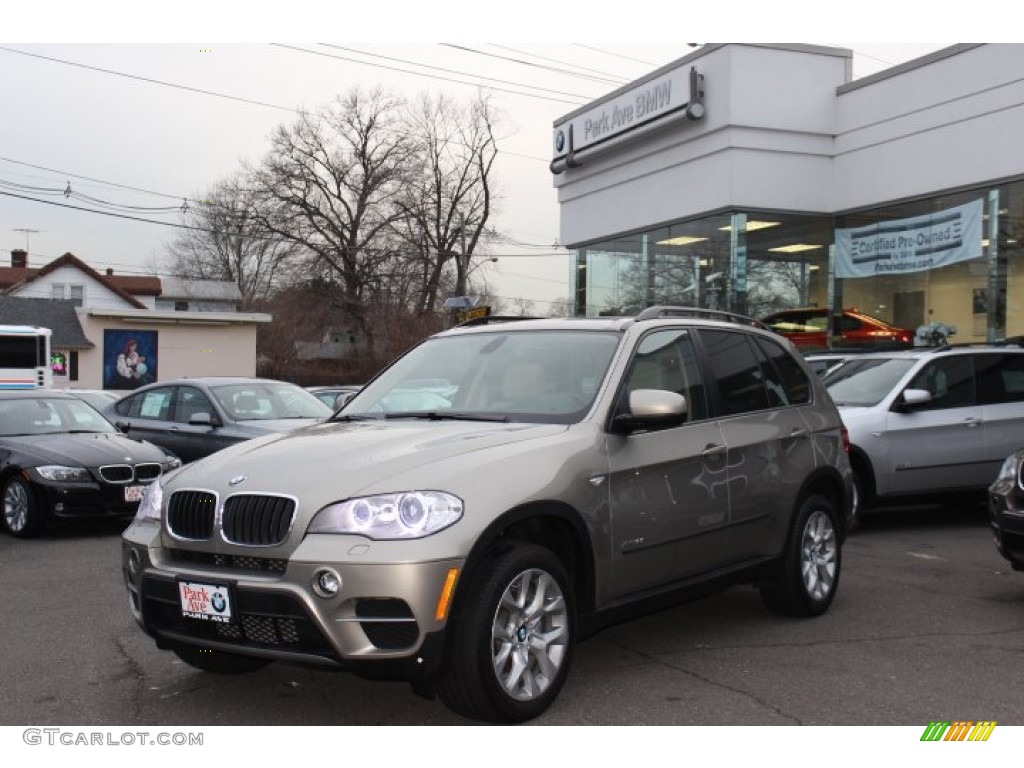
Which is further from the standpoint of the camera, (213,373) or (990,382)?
(213,373)

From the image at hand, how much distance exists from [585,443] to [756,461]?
1533 mm

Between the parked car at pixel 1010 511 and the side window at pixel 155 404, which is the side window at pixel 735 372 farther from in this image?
the side window at pixel 155 404

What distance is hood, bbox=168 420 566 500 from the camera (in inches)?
163

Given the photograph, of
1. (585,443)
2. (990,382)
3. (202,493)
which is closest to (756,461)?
(585,443)

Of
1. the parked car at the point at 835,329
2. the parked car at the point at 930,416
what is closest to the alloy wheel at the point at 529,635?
the parked car at the point at 930,416

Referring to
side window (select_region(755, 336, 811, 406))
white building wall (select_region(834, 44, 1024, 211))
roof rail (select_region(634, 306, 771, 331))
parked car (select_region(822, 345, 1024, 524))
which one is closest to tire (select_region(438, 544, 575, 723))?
roof rail (select_region(634, 306, 771, 331))

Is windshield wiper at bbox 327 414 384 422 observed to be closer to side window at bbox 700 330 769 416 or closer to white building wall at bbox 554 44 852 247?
side window at bbox 700 330 769 416

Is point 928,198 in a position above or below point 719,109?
below

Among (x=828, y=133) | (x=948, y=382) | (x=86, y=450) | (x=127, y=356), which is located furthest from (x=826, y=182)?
(x=127, y=356)

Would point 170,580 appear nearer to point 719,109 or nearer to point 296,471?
point 296,471

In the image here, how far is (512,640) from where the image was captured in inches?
165

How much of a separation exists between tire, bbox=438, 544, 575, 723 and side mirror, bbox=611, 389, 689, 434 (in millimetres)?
817

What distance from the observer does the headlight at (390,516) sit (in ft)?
13.0

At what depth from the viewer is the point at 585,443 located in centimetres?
471
